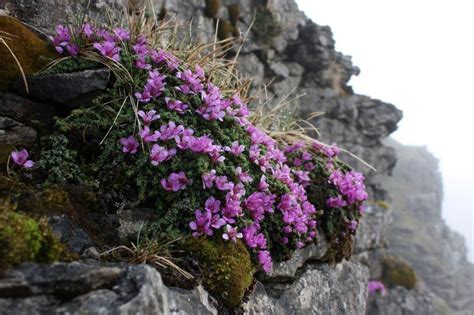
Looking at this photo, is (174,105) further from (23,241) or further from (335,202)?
(335,202)

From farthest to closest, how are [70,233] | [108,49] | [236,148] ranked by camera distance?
1. [108,49]
2. [236,148]
3. [70,233]

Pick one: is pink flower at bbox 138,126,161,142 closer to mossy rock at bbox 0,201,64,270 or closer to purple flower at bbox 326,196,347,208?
mossy rock at bbox 0,201,64,270

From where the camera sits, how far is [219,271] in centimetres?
368

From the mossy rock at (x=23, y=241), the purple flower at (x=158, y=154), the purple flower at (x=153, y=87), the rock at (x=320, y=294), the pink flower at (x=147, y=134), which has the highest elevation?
the purple flower at (x=153, y=87)

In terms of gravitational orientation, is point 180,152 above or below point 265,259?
above

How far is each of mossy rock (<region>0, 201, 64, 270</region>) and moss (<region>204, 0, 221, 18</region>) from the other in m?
12.3

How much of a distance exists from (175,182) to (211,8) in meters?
11.4

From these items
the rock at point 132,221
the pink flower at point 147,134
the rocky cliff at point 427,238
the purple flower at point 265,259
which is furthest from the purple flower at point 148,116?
the rocky cliff at point 427,238

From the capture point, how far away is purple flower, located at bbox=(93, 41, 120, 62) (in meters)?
4.38

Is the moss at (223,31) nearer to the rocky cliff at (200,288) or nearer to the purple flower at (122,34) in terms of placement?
the rocky cliff at (200,288)

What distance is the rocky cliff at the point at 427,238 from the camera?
47803 millimetres

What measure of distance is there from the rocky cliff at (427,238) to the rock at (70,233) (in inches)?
1942

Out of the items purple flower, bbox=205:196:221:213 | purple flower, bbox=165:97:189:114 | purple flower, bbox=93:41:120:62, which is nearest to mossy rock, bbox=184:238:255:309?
purple flower, bbox=205:196:221:213

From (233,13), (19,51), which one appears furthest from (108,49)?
(233,13)
